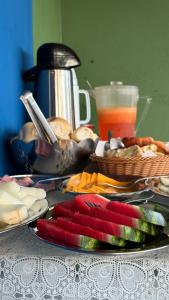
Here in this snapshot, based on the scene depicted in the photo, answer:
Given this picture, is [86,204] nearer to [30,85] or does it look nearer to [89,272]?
[89,272]

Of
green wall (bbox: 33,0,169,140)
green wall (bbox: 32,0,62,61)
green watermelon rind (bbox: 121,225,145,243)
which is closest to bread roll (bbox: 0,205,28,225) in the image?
green watermelon rind (bbox: 121,225,145,243)

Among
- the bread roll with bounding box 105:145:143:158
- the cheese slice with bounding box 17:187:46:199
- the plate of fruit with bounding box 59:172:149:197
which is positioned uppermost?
the cheese slice with bounding box 17:187:46:199

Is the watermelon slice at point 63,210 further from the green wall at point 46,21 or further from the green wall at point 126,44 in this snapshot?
the green wall at point 126,44

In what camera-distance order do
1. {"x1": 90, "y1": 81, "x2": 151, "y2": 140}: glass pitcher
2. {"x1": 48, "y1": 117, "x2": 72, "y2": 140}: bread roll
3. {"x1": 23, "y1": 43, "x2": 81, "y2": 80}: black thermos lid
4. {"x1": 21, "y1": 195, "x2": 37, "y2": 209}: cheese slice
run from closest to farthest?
{"x1": 21, "y1": 195, "x2": 37, "y2": 209}: cheese slice
{"x1": 48, "y1": 117, "x2": 72, "y2": 140}: bread roll
{"x1": 23, "y1": 43, "x2": 81, "y2": 80}: black thermos lid
{"x1": 90, "y1": 81, "x2": 151, "y2": 140}: glass pitcher

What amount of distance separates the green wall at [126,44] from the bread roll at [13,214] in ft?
3.92

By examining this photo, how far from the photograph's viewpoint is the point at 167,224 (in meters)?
0.35

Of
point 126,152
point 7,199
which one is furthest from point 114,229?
point 126,152

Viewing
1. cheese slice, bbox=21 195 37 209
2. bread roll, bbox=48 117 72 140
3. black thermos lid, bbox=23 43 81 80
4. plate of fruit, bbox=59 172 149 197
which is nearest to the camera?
cheese slice, bbox=21 195 37 209

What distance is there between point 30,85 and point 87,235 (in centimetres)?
76

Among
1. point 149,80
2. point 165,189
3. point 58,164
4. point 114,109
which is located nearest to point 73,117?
point 114,109

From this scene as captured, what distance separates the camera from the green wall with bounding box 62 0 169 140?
1.47 m

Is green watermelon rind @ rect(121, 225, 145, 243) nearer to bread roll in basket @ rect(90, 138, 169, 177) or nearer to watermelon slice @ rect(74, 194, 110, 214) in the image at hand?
watermelon slice @ rect(74, 194, 110, 214)

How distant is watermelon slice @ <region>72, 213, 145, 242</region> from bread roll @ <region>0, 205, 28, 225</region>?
63 millimetres

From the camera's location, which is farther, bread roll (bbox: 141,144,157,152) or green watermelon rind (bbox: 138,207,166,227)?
bread roll (bbox: 141,144,157,152)
